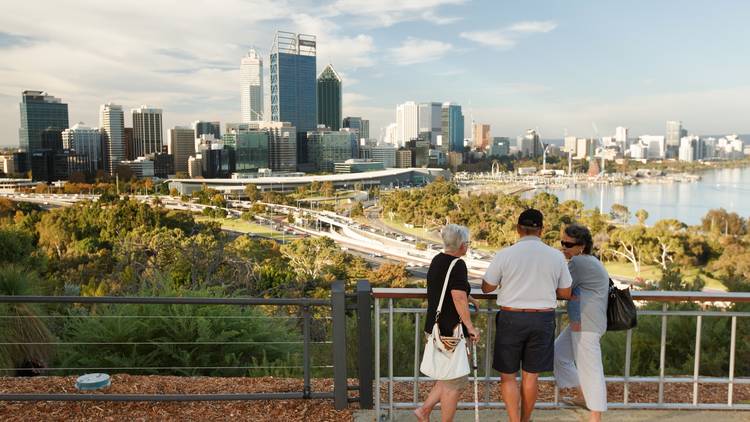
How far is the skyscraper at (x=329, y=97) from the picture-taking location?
7446 inches

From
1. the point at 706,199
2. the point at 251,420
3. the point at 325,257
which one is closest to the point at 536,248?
the point at 251,420

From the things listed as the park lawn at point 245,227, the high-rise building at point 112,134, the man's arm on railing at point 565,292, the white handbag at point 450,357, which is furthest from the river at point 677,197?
the high-rise building at point 112,134

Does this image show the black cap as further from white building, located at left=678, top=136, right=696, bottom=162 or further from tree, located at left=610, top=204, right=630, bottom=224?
white building, located at left=678, top=136, right=696, bottom=162

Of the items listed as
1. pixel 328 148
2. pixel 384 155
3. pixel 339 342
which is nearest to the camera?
pixel 339 342

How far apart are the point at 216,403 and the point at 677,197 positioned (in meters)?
107

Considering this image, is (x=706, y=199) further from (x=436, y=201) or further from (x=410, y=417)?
(x=410, y=417)

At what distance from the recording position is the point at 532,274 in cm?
284

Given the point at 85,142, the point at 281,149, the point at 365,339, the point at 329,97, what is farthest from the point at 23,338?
the point at 329,97

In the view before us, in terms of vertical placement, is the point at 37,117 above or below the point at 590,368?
above

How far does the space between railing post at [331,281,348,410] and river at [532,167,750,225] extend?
7060 centimetres

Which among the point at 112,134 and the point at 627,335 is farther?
the point at 112,134

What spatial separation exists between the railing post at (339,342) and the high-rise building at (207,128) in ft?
573

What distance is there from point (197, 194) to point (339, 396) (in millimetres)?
80631

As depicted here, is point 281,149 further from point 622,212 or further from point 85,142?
point 622,212
